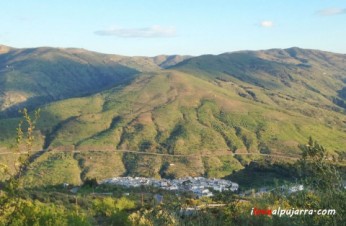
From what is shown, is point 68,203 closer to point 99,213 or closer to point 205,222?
point 99,213

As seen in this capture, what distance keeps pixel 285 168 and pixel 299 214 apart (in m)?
135

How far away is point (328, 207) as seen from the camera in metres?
18.4

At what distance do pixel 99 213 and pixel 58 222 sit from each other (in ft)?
139

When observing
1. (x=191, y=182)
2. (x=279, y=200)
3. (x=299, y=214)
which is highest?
(x=299, y=214)

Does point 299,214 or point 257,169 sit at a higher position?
point 299,214

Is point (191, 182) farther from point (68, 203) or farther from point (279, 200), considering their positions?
point (279, 200)

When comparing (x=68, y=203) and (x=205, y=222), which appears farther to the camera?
(x=68, y=203)

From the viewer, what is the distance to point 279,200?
102 feet

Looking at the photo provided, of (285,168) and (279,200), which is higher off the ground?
(279,200)

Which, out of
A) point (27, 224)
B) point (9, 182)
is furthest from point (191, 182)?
point (9, 182)

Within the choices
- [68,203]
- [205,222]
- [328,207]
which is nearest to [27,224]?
[205,222]

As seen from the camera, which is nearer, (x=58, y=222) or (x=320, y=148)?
(x=320, y=148)

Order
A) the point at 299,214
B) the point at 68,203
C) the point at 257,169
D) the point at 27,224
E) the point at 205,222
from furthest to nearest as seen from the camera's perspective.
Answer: the point at 257,169
the point at 68,203
the point at 205,222
the point at 27,224
the point at 299,214

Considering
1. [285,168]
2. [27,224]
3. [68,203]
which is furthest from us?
[285,168]
